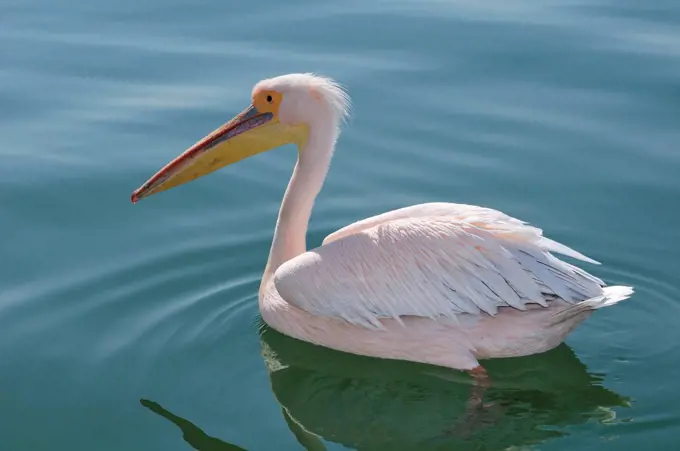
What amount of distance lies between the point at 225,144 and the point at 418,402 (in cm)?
153

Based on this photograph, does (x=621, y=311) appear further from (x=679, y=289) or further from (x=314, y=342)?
(x=314, y=342)

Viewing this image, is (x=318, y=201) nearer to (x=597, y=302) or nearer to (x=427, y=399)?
(x=427, y=399)

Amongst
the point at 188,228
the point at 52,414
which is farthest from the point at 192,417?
the point at 188,228

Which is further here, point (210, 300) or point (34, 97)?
point (34, 97)

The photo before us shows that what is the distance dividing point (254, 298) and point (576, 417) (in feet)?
5.51

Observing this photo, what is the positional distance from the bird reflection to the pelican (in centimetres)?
9

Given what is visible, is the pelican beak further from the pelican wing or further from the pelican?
the pelican wing

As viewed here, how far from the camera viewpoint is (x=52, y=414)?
4.61m

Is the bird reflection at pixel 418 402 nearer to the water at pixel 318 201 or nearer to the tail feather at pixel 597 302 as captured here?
the water at pixel 318 201

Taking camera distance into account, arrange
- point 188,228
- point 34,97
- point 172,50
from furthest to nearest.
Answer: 1. point 172,50
2. point 34,97
3. point 188,228

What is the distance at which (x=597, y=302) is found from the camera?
451 centimetres

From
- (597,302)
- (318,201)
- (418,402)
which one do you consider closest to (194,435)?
(418,402)

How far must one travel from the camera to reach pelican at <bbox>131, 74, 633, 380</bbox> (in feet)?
15.1

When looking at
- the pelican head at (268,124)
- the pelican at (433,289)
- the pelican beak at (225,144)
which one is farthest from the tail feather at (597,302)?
the pelican beak at (225,144)
